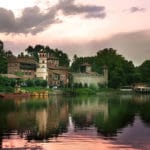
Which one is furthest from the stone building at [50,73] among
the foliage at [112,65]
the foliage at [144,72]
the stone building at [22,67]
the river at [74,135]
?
the river at [74,135]

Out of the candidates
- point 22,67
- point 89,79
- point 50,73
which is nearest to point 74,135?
point 22,67

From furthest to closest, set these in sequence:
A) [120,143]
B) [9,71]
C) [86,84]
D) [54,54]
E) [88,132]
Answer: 1. [54,54]
2. [86,84]
3. [9,71]
4. [88,132]
5. [120,143]

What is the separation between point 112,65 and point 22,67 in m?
39.1

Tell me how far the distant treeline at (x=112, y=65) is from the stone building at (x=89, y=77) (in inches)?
83.1

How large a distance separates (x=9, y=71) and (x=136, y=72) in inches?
1788

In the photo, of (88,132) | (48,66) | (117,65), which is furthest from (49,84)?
(88,132)

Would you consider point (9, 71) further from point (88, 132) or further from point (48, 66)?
point (88, 132)

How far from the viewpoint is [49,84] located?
122 meters

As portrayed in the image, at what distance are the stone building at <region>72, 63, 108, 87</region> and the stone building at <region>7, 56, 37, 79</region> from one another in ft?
44.9

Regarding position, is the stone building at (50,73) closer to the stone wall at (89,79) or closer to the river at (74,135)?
the stone wall at (89,79)

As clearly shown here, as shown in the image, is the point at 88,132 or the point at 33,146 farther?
the point at 88,132

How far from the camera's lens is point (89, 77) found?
13250 centimetres

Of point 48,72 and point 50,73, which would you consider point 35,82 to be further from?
point 50,73

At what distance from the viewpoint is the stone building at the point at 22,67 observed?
4610 inches
